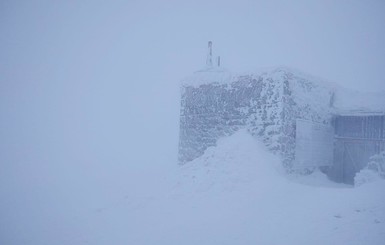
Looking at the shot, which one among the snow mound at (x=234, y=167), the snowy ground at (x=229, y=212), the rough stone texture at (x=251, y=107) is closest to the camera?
the snowy ground at (x=229, y=212)

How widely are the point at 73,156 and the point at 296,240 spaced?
1187 inches

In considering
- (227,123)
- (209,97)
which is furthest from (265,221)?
(209,97)

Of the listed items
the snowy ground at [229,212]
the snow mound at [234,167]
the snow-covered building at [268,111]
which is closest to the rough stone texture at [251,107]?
the snow-covered building at [268,111]

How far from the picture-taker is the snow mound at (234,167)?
11.3 metres

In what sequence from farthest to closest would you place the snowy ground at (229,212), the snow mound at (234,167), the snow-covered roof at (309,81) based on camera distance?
the snow-covered roof at (309,81) → the snow mound at (234,167) → the snowy ground at (229,212)

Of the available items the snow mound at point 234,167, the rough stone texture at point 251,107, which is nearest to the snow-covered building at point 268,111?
the rough stone texture at point 251,107

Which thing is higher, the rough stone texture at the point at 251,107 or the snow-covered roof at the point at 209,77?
the snow-covered roof at the point at 209,77

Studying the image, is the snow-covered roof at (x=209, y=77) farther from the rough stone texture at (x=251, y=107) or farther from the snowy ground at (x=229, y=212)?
the snowy ground at (x=229, y=212)

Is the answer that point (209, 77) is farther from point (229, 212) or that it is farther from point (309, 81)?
point (229, 212)

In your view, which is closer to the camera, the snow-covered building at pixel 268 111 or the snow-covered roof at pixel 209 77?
A: the snow-covered building at pixel 268 111

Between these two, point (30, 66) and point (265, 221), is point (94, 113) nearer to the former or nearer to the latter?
point (30, 66)

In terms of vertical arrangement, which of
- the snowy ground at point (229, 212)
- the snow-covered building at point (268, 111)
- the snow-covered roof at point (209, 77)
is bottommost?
the snowy ground at point (229, 212)

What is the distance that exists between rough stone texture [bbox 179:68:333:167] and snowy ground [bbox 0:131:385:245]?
0.74m

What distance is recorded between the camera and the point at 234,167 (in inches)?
471
